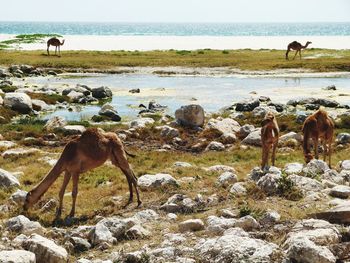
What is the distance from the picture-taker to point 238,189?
1295cm

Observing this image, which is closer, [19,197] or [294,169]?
[19,197]

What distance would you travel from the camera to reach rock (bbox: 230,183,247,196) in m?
12.8

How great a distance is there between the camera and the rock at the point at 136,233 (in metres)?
10.3

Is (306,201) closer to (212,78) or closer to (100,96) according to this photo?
(100,96)

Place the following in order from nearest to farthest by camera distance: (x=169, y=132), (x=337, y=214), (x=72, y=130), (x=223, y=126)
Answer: (x=337, y=214) → (x=169, y=132) → (x=72, y=130) → (x=223, y=126)

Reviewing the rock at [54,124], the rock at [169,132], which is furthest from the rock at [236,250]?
the rock at [54,124]

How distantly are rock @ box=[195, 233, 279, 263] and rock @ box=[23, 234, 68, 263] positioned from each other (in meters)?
2.14

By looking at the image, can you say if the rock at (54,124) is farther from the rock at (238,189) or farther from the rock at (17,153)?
the rock at (238,189)

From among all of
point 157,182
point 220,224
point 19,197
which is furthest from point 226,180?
point 19,197

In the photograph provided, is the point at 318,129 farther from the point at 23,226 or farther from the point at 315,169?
the point at 23,226

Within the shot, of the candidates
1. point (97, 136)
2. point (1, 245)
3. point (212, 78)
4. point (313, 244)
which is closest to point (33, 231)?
point (1, 245)

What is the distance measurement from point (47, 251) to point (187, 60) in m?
52.8

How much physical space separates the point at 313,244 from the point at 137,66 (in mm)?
49401

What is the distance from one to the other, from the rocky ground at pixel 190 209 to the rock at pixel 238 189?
0.03 m
